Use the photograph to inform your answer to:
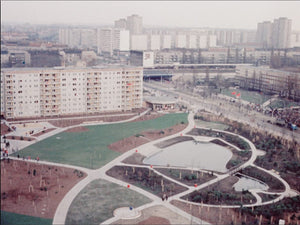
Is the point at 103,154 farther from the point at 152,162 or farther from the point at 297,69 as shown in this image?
the point at 297,69

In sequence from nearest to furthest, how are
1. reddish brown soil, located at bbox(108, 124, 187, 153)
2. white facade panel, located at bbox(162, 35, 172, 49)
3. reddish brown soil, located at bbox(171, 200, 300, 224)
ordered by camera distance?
reddish brown soil, located at bbox(171, 200, 300, 224)
reddish brown soil, located at bbox(108, 124, 187, 153)
white facade panel, located at bbox(162, 35, 172, 49)

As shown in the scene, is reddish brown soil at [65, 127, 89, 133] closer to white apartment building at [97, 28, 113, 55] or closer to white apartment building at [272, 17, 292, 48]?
white apartment building at [272, 17, 292, 48]

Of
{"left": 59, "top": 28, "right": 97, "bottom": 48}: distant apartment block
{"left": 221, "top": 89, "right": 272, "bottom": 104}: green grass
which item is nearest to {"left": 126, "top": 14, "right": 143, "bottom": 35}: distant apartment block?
{"left": 59, "top": 28, "right": 97, "bottom": 48}: distant apartment block

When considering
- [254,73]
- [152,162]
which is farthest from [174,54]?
[152,162]

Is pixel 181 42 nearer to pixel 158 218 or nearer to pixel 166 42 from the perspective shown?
pixel 166 42

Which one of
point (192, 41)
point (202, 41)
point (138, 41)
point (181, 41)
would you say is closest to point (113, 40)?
point (138, 41)

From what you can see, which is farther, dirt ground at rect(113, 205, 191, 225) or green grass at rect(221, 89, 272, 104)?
green grass at rect(221, 89, 272, 104)
